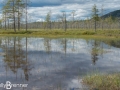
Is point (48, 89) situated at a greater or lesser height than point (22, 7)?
lesser

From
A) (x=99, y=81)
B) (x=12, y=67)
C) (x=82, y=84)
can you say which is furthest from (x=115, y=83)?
(x=12, y=67)

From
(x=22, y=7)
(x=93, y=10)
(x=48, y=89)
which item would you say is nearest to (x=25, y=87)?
(x=48, y=89)

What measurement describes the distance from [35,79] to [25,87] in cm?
202

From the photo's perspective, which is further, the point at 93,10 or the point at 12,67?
the point at 93,10

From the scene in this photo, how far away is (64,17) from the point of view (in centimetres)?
10956

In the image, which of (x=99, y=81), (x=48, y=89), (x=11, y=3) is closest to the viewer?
(x=48, y=89)

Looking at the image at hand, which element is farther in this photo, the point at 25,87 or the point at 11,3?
the point at 11,3

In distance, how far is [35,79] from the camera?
14.2 m

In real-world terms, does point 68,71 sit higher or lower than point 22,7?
lower

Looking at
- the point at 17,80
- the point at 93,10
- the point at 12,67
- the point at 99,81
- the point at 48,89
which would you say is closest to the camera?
the point at 48,89

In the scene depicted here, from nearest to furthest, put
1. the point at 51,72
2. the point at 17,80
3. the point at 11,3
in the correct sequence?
the point at 17,80 → the point at 51,72 → the point at 11,3

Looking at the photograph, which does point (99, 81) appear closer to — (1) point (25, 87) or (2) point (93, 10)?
(1) point (25, 87)

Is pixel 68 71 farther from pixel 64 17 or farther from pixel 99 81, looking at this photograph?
pixel 64 17

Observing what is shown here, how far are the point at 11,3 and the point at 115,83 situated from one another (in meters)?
79.2
